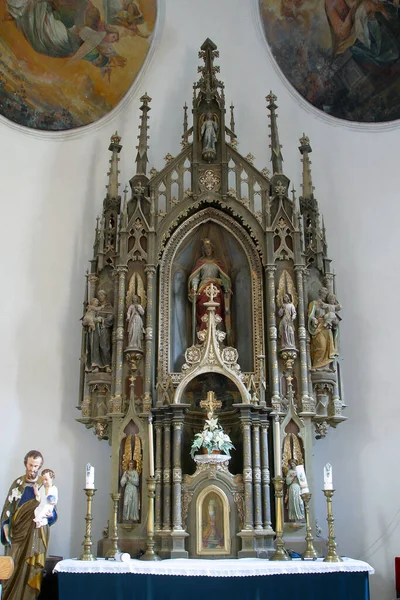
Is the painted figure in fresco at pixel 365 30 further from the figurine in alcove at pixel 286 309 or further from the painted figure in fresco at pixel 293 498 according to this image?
the painted figure in fresco at pixel 293 498

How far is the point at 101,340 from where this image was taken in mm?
10922

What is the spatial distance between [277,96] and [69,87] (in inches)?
165

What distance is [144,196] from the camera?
1159cm

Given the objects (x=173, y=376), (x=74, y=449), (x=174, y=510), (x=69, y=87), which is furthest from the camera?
(x=69, y=87)

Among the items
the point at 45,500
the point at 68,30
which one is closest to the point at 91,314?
the point at 45,500

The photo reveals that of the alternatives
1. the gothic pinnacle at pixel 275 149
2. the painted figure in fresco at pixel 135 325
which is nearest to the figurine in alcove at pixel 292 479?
the painted figure in fresco at pixel 135 325

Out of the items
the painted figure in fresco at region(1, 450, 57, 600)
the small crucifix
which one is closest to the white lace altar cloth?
the painted figure in fresco at region(1, 450, 57, 600)

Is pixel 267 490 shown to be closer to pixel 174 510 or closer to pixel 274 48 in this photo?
pixel 174 510

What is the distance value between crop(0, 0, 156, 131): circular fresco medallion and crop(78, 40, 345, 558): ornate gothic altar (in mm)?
2076

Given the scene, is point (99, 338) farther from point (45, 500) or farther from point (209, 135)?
point (209, 135)

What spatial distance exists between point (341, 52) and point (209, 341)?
7.06 m

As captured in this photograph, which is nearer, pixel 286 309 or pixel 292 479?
pixel 292 479

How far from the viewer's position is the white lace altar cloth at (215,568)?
26.1 feet

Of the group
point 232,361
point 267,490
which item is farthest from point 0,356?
point 267,490
